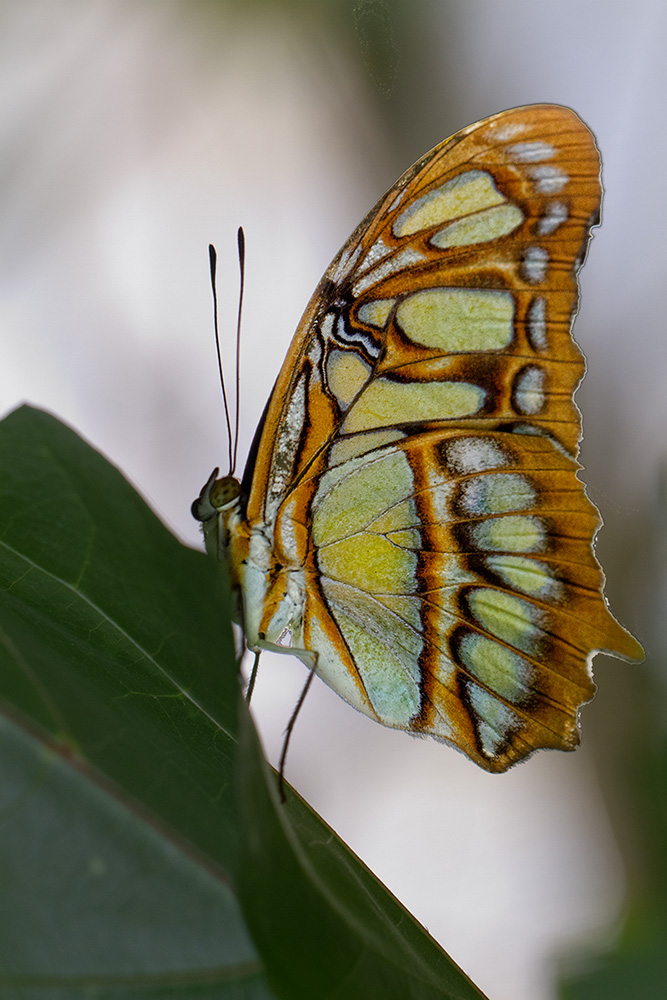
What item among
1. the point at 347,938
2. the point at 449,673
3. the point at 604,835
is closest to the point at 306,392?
the point at 449,673

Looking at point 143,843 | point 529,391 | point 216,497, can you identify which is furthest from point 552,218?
point 143,843

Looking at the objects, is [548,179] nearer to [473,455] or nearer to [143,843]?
[473,455]

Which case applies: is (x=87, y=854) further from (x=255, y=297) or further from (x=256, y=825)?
(x=255, y=297)

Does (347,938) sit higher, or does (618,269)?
(347,938)

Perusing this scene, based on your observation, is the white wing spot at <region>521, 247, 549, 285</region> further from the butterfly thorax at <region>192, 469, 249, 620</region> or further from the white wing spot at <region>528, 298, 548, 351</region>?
the butterfly thorax at <region>192, 469, 249, 620</region>

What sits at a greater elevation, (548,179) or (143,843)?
(548,179)
